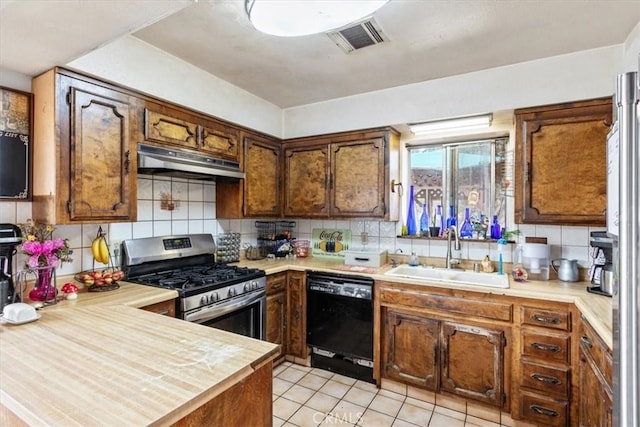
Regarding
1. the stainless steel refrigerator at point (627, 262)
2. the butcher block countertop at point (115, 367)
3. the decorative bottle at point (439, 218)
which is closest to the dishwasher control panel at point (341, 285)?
the decorative bottle at point (439, 218)

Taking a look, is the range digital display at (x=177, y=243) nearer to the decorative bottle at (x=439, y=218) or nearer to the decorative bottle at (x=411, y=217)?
the decorative bottle at (x=411, y=217)

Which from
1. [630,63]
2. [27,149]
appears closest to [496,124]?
[630,63]

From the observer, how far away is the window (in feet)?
9.01

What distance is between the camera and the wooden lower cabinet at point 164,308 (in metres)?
1.83

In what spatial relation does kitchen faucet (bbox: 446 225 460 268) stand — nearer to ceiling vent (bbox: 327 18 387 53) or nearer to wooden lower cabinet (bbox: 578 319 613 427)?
wooden lower cabinet (bbox: 578 319 613 427)

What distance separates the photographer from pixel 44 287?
1665mm

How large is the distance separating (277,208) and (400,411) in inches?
77.9

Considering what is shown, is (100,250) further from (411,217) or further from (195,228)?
(411,217)

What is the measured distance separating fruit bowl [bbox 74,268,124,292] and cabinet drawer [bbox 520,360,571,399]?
102 inches

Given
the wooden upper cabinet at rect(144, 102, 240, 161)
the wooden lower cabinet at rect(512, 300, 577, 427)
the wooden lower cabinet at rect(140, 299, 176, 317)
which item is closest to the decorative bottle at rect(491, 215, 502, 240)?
the wooden lower cabinet at rect(512, 300, 577, 427)

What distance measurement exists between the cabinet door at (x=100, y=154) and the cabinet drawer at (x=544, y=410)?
2739 mm

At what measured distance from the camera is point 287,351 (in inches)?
114

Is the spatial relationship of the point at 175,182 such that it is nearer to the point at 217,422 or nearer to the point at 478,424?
the point at 217,422

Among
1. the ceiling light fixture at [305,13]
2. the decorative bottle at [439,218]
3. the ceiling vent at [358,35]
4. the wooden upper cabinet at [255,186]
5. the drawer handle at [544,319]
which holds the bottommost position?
the drawer handle at [544,319]
